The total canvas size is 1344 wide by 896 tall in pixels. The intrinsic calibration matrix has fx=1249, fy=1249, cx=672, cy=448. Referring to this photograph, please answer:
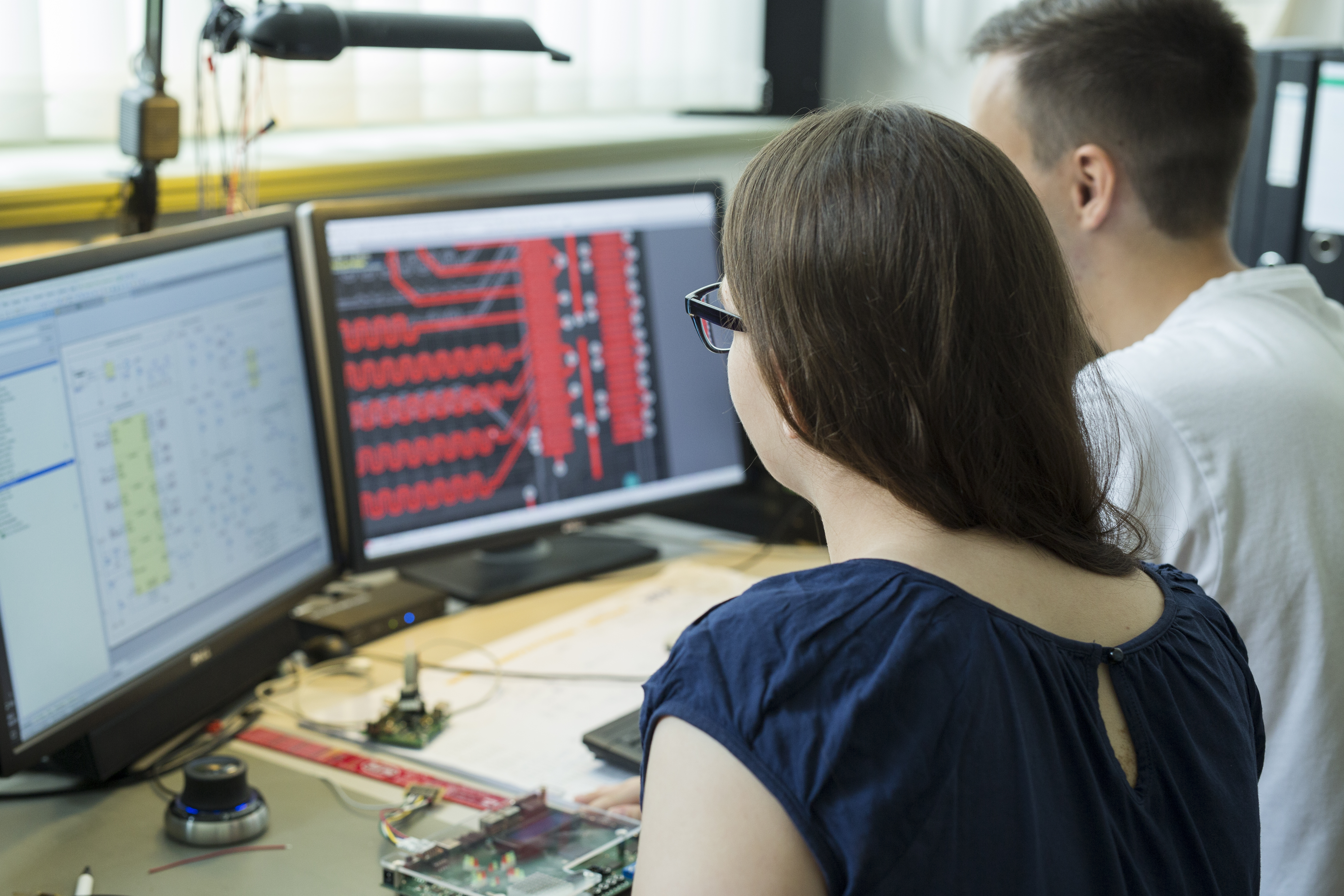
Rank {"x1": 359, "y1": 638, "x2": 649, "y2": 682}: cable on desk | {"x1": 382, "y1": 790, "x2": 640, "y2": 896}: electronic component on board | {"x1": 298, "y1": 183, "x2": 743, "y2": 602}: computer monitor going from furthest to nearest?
{"x1": 298, "y1": 183, "x2": 743, "y2": 602}: computer monitor, {"x1": 359, "y1": 638, "x2": 649, "y2": 682}: cable on desk, {"x1": 382, "y1": 790, "x2": 640, "y2": 896}: electronic component on board

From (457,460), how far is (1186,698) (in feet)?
3.00

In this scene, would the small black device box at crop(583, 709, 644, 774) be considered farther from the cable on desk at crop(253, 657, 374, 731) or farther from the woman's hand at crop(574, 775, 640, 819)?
the cable on desk at crop(253, 657, 374, 731)

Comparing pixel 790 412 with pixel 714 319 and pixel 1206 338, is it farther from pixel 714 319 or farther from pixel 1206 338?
pixel 1206 338

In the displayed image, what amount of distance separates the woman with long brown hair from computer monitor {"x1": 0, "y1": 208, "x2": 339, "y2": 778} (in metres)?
0.55

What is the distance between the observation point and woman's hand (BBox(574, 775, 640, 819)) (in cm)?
98

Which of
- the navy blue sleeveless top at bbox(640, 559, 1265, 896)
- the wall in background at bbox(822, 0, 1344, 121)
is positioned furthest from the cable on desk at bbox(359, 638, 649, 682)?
the wall in background at bbox(822, 0, 1344, 121)

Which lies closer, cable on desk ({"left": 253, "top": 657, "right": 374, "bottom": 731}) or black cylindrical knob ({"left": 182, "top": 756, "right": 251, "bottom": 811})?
black cylindrical knob ({"left": 182, "top": 756, "right": 251, "bottom": 811})

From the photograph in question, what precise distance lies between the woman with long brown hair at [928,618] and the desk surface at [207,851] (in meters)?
0.40

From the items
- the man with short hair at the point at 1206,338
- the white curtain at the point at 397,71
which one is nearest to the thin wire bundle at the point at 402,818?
the man with short hair at the point at 1206,338

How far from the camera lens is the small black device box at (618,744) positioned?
106 cm

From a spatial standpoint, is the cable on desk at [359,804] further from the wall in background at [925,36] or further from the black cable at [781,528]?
the wall in background at [925,36]

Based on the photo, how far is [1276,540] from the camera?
3.45 ft

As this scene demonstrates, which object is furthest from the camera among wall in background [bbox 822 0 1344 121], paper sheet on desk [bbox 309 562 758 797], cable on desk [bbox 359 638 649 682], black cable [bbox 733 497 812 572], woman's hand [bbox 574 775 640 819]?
wall in background [bbox 822 0 1344 121]

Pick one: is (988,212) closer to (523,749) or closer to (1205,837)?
(1205,837)
